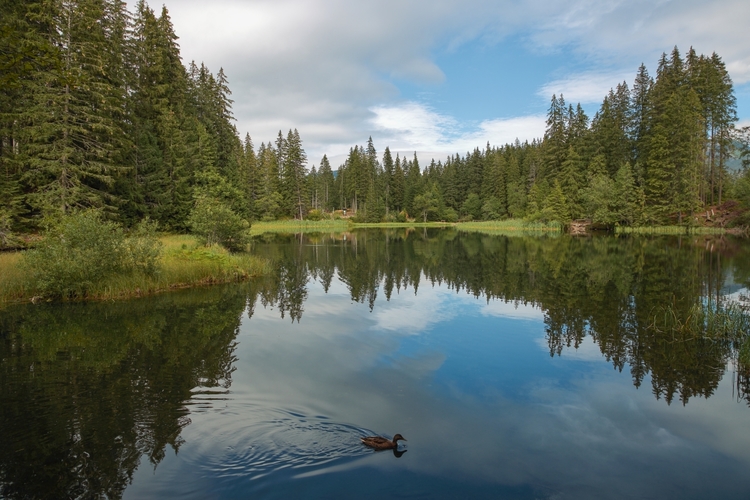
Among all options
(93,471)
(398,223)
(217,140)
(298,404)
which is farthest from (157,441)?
(398,223)

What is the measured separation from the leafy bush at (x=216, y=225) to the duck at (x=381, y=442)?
20.4m

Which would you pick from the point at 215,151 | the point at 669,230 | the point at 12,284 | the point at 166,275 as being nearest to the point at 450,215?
the point at 669,230

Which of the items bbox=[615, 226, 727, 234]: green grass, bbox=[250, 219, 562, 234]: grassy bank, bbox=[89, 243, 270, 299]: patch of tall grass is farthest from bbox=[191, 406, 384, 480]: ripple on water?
bbox=[250, 219, 562, 234]: grassy bank

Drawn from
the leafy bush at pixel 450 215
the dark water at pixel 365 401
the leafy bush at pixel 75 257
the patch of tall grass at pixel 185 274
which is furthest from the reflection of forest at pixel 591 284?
the leafy bush at pixel 450 215

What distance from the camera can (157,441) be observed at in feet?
20.0

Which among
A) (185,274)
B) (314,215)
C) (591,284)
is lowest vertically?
(591,284)

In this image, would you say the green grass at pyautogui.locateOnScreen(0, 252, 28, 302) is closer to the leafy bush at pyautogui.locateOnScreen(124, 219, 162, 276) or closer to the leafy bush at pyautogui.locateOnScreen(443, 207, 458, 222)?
the leafy bush at pyautogui.locateOnScreen(124, 219, 162, 276)

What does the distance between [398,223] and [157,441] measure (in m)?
84.3

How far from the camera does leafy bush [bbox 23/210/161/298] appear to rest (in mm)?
13734

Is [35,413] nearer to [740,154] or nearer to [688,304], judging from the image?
[688,304]

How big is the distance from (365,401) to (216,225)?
1917cm

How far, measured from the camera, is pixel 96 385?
792 cm

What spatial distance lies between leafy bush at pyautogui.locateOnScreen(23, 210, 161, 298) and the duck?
12.3 meters

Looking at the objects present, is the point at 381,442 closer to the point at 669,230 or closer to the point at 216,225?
the point at 216,225
